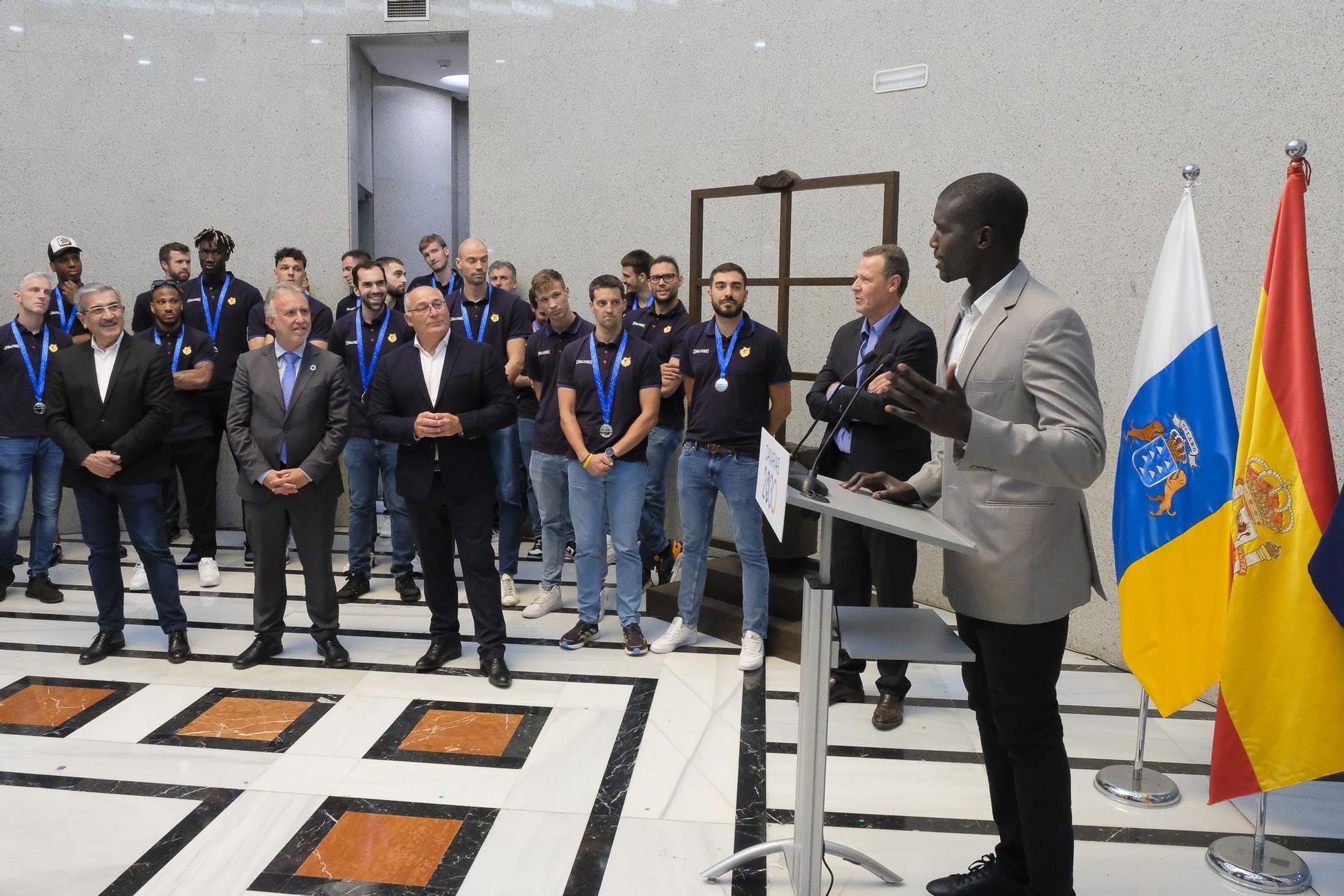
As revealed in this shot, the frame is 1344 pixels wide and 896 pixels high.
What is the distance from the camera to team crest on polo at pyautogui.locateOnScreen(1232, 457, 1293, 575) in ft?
9.20

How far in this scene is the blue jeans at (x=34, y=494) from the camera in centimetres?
541

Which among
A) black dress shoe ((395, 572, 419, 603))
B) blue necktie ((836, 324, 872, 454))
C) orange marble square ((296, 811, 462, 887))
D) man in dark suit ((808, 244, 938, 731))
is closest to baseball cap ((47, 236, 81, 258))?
black dress shoe ((395, 572, 419, 603))

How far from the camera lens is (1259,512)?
2854 millimetres

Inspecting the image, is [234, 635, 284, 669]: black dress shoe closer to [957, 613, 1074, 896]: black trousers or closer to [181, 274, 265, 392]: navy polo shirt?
[181, 274, 265, 392]: navy polo shirt

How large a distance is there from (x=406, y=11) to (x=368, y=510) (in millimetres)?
3786

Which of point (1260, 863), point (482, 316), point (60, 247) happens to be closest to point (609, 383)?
point (482, 316)

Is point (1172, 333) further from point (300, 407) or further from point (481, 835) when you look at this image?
point (300, 407)

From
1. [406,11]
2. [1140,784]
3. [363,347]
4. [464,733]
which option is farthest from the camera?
[406,11]

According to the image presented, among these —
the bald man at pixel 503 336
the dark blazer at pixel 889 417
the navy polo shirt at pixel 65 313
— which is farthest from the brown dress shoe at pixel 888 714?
the navy polo shirt at pixel 65 313

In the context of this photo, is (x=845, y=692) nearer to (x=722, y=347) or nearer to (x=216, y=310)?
(x=722, y=347)

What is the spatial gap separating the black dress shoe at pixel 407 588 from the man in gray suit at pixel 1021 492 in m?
3.77

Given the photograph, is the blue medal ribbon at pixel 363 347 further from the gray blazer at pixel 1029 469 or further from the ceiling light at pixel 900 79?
the gray blazer at pixel 1029 469

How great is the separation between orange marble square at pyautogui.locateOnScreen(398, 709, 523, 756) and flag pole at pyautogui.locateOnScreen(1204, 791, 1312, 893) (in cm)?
225

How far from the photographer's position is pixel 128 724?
3.71 metres
